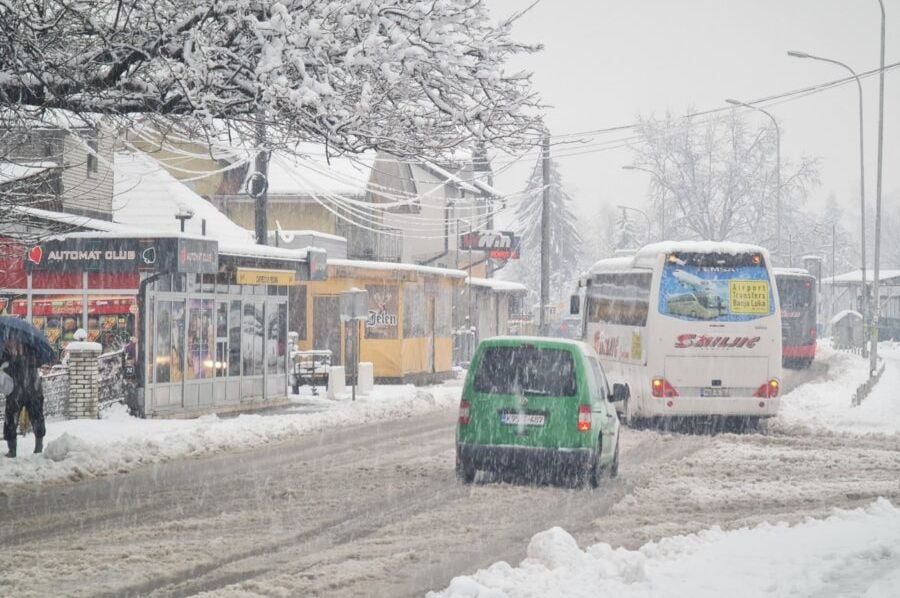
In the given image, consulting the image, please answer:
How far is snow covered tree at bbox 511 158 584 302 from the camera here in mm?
109938

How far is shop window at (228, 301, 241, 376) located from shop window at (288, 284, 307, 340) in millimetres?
10708

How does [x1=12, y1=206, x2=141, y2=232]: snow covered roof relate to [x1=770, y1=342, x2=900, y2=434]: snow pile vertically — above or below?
above

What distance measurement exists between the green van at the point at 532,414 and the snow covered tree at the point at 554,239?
9115cm

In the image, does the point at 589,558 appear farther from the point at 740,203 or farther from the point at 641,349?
the point at 740,203

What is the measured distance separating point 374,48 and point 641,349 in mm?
12714

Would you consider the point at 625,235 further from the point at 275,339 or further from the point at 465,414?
the point at 465,414

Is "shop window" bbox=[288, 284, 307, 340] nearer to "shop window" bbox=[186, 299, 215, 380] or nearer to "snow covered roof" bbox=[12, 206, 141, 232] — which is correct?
"shop window" bbox=[186, 299, 215, 380]

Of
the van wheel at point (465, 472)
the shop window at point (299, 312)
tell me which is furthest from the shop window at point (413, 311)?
the van wheel at point (465, 472)

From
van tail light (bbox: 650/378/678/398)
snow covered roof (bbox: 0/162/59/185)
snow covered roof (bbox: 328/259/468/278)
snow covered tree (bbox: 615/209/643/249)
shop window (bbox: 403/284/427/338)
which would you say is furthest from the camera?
snow covered tree (bbox: 615/209/643/249)

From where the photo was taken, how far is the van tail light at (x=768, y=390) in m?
22.3

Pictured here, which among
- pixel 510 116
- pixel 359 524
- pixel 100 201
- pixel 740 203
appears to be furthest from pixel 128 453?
pixel 740 203

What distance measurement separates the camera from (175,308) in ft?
82.3

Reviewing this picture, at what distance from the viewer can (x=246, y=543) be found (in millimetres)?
10555

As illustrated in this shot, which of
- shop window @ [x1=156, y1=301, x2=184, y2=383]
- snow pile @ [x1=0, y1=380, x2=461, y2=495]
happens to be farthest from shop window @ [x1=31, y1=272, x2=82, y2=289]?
snow pile @ [x1=0, y1=380, x2=461, y2=495]
